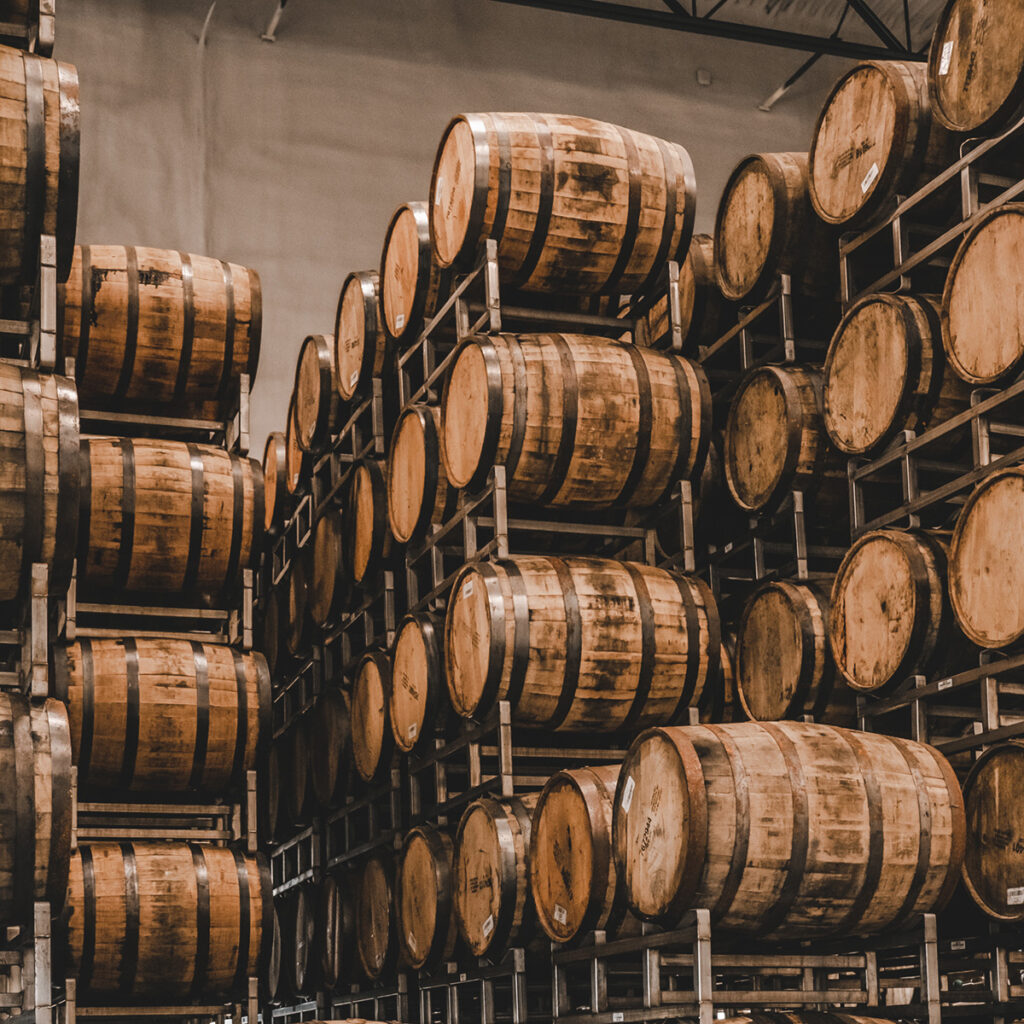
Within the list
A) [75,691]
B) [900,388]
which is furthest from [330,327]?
[900,388]

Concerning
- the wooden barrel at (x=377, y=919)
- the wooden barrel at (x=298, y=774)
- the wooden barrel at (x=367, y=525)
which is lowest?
the wooden barrel at (x=377, y=919)

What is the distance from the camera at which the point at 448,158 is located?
8.72 metres

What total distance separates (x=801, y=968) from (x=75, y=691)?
4.37 metres

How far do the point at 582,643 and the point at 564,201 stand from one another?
2.43 m

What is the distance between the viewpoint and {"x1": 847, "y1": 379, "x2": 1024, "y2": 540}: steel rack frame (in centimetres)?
680

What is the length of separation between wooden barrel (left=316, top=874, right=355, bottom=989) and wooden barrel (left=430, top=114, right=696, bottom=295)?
172 inches

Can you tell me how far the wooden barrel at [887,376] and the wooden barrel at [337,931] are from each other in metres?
4.72

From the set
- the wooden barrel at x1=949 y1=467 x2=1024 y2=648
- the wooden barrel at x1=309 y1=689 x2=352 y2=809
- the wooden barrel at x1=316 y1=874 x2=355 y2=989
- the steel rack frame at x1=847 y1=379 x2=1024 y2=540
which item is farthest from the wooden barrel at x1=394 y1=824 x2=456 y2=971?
the wooden barrel at x1=949 y1=467 x2=1024 y2=648

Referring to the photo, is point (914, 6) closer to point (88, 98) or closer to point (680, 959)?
point (88, 98)

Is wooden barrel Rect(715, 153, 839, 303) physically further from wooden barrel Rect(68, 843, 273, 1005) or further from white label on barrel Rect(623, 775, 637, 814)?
wooden barrel Rect(68, 843, 273, 1005)

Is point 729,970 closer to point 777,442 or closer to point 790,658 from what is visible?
point 790,658

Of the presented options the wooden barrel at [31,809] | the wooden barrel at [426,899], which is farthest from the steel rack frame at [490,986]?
the wooden barrel at [31,809]

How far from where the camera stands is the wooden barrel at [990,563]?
20.5 ft

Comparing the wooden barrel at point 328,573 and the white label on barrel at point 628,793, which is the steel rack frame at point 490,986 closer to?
the white label on barrel at point 628,793
